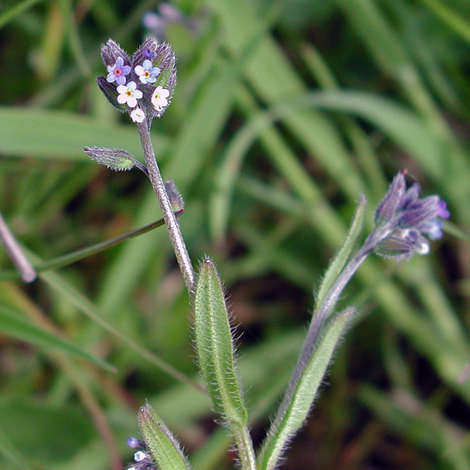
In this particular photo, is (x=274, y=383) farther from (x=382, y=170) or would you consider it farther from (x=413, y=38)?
(x=413, y=38)

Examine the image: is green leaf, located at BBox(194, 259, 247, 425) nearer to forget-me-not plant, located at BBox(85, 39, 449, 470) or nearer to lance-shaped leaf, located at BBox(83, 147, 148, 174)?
forget-me-not plant, located at BBox(85, 39, 449, 470)

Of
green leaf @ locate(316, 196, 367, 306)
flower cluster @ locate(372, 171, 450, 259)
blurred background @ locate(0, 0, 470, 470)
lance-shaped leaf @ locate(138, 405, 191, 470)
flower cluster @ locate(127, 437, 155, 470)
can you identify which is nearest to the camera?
lance-shaped leaf @ locate(138, 405, 191, 470)

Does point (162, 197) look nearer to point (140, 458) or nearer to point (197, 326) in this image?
point (197, 326)

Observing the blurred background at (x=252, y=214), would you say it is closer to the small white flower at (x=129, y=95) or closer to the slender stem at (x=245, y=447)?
the slender stem at (x=245, y=447)

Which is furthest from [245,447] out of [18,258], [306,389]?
[18,258]

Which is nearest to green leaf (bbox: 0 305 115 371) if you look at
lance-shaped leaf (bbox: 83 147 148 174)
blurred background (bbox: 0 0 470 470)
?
lance-shaped leaf (bbox: 83 147 148 174)

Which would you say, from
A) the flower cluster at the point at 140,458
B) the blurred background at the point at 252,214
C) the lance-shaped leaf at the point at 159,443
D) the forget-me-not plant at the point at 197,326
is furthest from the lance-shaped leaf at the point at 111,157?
the blurred background at the point at 252,214
